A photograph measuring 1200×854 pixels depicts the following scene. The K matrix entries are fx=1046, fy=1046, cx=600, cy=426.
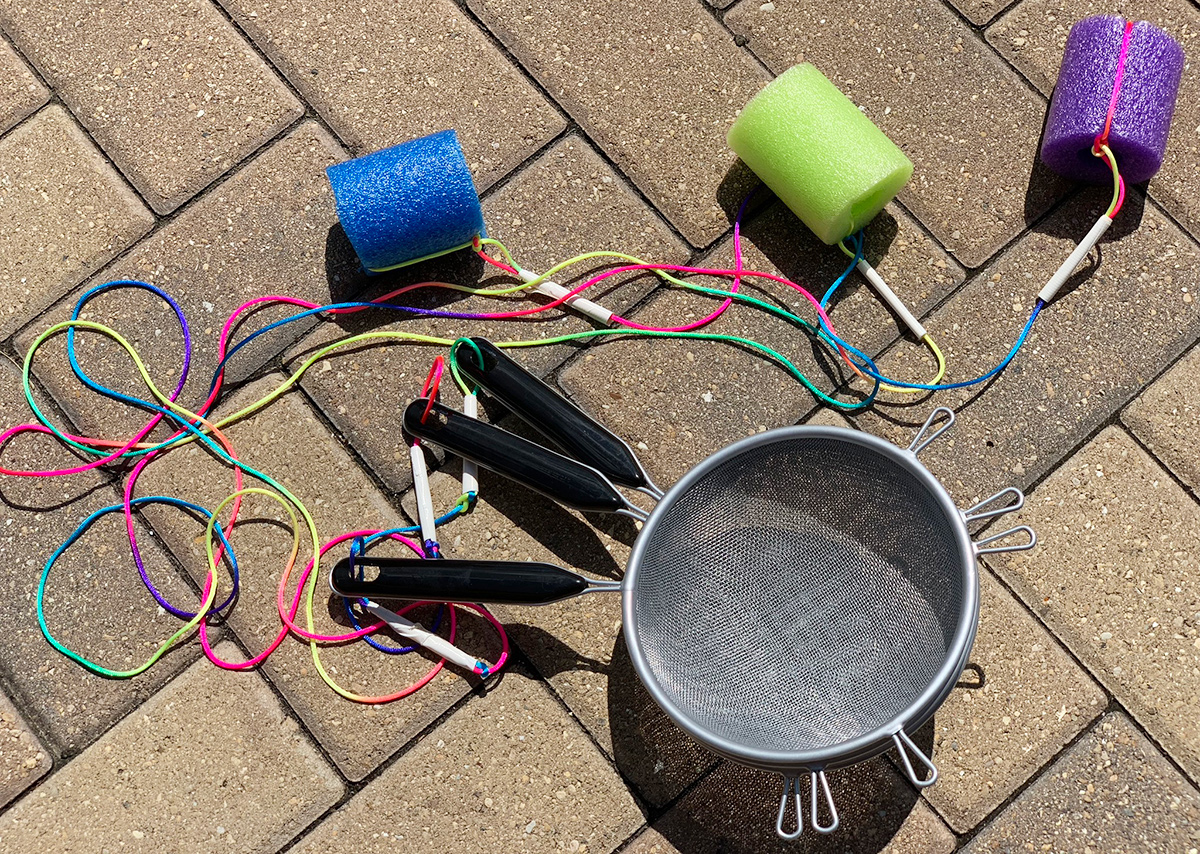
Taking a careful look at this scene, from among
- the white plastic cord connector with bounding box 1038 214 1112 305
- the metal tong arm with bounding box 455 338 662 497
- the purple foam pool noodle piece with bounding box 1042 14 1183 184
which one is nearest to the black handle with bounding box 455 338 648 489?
the metal tong arm with bounding box 455 338 662 497

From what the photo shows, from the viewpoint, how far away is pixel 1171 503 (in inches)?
58.4

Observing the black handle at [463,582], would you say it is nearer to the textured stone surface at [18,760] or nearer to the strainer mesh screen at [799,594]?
the strainer mesh screen at [799,594]

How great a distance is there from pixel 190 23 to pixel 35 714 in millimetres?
1064

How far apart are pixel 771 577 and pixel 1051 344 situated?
1.84ft

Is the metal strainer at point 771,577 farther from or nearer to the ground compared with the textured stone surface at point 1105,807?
farther from the ground

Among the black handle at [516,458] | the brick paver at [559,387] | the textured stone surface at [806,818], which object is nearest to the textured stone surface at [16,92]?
the brick paver at [559,387]

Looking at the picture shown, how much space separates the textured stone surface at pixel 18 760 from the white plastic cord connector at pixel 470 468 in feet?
2.24

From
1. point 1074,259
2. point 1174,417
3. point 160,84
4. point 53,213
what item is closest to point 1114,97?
point 1074,259

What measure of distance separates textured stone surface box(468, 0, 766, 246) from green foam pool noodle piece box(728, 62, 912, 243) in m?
0.11

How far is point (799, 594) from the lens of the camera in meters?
1.37

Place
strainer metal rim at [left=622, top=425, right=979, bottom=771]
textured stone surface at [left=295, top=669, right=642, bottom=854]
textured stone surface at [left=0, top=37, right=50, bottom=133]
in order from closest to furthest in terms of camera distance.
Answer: strainer metal rim at [left=622, top=425, right=979, bottom=771]
textured stone surface at [left=295, top=669, right=642, bottom=854]
textured stone surface at [left=0, top=37, right=50, bottom=133]

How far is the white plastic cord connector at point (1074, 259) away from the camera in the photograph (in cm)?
151

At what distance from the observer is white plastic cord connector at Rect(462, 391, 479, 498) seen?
1475 mm

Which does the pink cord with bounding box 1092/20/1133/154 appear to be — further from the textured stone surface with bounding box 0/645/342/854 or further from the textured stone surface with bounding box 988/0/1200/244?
the textured stone surface with bounding box 0/645/342/854
